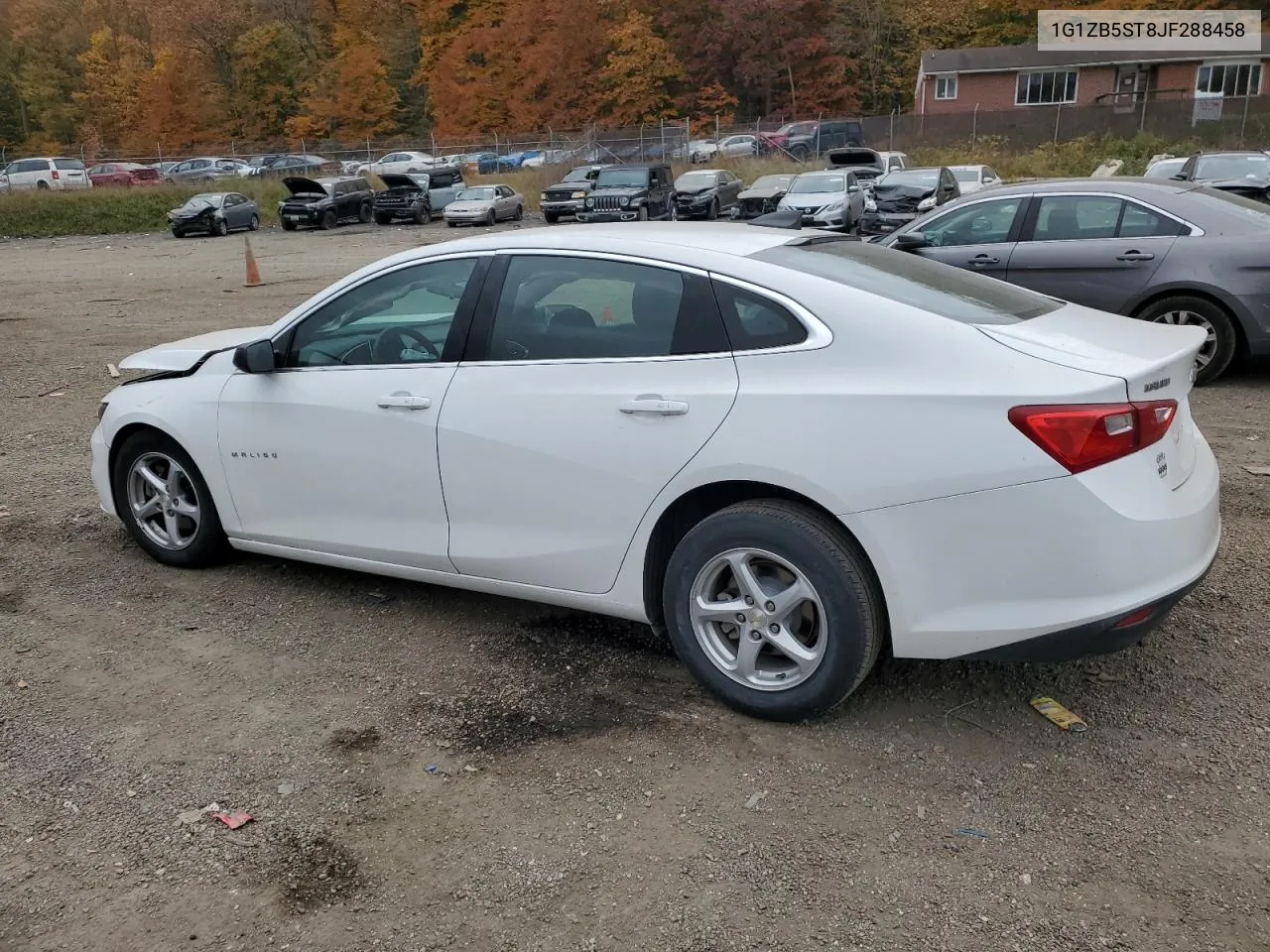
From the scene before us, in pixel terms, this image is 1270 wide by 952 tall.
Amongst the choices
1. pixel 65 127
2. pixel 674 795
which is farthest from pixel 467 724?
pixel 65 127

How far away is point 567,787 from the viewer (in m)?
3.33

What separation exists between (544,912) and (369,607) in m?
2.25

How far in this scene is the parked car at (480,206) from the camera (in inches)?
1330

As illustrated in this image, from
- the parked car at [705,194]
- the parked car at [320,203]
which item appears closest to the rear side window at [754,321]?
the parked car at [705,194]

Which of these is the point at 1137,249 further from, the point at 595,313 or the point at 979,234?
the point at 595,313

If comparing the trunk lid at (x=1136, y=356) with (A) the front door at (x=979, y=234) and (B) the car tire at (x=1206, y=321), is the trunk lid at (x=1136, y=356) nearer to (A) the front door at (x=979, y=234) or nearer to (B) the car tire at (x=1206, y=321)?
(B) the car tire at (x=1206, y=321)

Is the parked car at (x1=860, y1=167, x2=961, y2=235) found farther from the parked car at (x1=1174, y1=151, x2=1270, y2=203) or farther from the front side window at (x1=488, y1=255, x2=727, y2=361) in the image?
the front side window at (x1=488, y1=255, x2=727, y2=361)

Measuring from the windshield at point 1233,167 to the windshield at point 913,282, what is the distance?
18991 millimetres

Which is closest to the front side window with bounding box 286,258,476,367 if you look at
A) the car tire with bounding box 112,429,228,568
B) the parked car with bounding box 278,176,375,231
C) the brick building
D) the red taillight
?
the car tire with bounding box 112,429,228,568

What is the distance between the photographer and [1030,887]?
2770 millimetres

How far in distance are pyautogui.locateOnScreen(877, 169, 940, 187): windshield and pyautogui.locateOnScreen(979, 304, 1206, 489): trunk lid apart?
19.5 metres

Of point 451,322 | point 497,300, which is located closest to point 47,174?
point 451,322

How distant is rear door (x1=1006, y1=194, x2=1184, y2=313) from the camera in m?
8.10

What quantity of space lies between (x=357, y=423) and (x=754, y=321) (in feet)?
5.60
